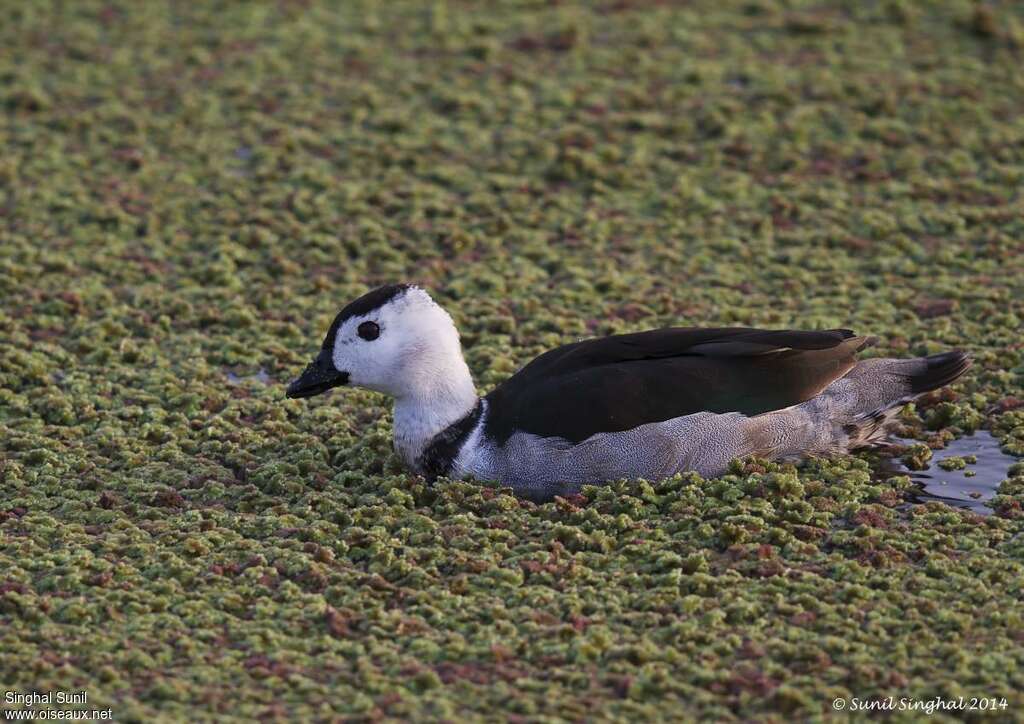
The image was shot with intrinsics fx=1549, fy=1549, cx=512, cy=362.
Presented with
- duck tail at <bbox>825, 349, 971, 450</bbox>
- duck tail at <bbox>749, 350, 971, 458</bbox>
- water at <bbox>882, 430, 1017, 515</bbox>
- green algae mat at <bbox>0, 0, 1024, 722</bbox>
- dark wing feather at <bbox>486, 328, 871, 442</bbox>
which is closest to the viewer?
green algae mat at <bbox>0, 0, 1024, 722</bbox>

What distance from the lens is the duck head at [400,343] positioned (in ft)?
26.0

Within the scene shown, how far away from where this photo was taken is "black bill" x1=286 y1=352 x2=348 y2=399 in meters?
8.08

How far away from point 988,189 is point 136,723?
7.73 metres

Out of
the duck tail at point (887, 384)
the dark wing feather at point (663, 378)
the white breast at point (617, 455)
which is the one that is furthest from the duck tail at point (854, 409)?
the white breast at point (617, 455)

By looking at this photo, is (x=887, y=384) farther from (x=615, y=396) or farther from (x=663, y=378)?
(x=615, y=396)

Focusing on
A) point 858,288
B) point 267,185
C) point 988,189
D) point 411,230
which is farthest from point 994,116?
point 267,185

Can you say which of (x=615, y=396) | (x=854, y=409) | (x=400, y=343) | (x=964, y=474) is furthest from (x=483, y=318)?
(x=964, y=474)

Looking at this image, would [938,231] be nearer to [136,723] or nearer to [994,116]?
[994,116]

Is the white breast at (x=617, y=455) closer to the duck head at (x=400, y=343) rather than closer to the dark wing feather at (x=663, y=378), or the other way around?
the dark wing feather at (x=663, y=378)

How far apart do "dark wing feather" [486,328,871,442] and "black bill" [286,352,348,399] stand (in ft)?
2.67

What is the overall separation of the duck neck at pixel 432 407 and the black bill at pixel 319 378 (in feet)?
1.27

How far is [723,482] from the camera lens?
762 centimetres

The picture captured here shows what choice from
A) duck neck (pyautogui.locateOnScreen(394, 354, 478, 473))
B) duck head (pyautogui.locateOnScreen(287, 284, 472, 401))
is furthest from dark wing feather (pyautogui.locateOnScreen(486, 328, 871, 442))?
duck head (pyautogui.locateOnScreen(287, 284, 472, 401))

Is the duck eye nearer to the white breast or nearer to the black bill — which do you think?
the black bill
